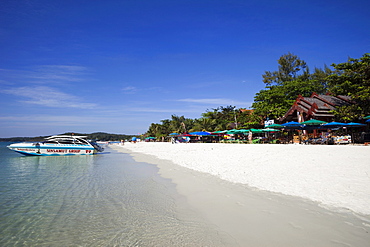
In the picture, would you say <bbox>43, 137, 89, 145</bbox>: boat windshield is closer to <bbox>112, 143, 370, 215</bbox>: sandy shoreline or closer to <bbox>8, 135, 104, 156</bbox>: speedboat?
<bbox>8, 135, 104, 156</bbox>: speedboat

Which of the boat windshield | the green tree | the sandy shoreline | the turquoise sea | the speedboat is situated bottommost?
the turquoise sea

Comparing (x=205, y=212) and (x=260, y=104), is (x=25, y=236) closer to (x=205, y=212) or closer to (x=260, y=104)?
(x=205, y=212)

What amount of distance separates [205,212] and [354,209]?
3239mm

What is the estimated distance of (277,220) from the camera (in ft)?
15.8

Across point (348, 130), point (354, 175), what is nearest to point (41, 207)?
point (354, 175)

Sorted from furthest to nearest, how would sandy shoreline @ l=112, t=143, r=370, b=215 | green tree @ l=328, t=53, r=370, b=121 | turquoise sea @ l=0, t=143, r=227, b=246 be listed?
1. green tree @ l=328, t=53, r=370, b=121
2. sandy shoreline @ l=112, t=143, r=370, b=215
3. turquoise sea @ l=0, t=143, r=227, b=246

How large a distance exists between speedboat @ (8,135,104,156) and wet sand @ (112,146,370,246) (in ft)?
79.3

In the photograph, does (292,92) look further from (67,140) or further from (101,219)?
(101,219)

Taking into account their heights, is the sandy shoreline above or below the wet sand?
above

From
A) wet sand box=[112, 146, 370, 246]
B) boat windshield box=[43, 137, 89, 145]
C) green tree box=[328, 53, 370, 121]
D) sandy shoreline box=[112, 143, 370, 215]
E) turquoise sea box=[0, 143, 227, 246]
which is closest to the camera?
wet sand box=[112, 146, 370, 246]

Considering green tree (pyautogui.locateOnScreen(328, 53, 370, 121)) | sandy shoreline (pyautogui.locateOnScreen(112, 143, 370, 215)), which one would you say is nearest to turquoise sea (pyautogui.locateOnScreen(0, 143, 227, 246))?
sandy shoreline (pyautogui.locateOnScreen(112, 143, 370, 215))

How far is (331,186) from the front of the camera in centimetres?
660

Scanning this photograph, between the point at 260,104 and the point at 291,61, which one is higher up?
the point at 291,61

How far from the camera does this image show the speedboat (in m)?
26.0
